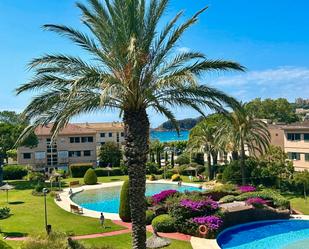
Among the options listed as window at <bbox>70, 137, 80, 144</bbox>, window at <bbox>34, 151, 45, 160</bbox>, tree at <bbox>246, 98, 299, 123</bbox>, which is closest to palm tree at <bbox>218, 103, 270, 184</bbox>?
window at <bbox>70, 137, 80, 144</bbox>

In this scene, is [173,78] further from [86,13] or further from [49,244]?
[49,244]

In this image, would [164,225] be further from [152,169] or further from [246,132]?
[152,169]

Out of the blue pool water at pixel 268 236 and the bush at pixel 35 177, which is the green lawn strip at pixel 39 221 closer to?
the blue pool water at pixel 268 236

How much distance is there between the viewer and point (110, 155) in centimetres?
7244

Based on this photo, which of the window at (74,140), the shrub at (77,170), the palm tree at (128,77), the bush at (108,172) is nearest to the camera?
the palm tree at (128,77)

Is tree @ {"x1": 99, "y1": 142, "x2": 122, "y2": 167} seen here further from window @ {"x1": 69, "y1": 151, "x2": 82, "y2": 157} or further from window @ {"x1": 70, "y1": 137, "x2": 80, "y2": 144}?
window @ {"x1": 70, "y1": 137, "x2": 80, "y2": 144}

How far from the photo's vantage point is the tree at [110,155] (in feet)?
238

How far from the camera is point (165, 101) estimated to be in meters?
16.7

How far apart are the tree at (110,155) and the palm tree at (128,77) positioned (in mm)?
56154

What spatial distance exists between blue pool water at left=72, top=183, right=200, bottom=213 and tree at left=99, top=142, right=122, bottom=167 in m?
16.4

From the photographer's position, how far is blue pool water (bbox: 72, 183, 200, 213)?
41875 millimetres

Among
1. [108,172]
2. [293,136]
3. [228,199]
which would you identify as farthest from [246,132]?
[108,172]

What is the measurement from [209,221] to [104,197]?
21933 mm

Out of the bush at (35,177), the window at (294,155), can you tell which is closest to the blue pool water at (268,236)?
the window at (294,155)
